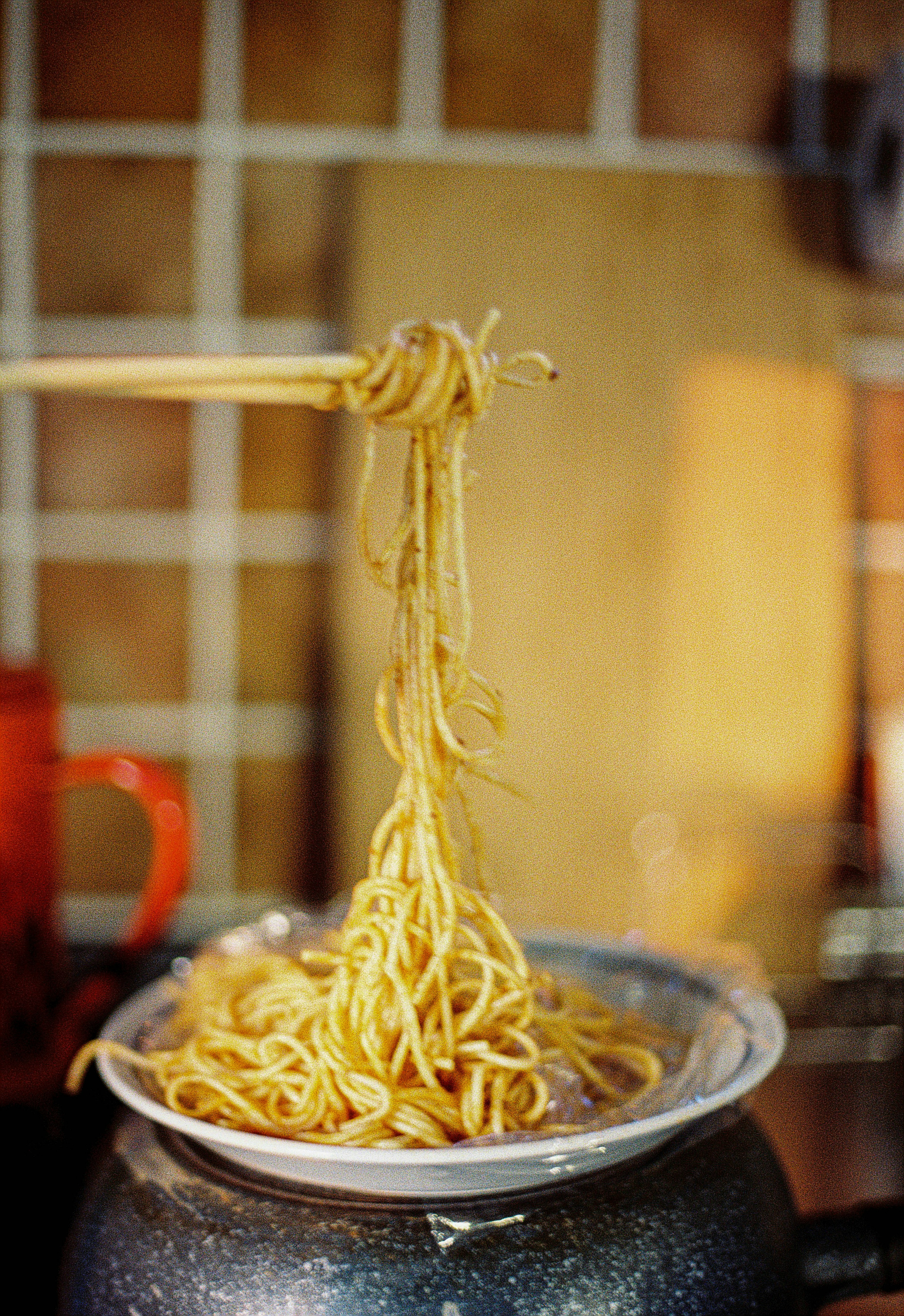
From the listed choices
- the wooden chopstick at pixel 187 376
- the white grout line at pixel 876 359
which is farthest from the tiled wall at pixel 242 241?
the wooden chopstick at pixel 187 376

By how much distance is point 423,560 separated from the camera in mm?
508

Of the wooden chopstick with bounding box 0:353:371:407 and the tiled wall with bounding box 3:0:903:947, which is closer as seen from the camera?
the wooden chopstick with bounding box 0:353:371:407

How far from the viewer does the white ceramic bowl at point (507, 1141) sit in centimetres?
39

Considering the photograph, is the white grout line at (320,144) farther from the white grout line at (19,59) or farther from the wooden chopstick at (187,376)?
the wooden chopstick at (187,376)

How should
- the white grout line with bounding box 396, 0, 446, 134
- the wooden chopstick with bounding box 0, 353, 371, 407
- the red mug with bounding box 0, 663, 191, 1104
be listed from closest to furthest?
the wooden chopstick with bounding box 0, 353, 371, 407 < the red mug with bounding box 0, 663, 191, 1104 < the white grout line with bounding box 396, 0, 446, 134

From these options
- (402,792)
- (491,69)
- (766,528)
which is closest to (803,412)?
(766,528)

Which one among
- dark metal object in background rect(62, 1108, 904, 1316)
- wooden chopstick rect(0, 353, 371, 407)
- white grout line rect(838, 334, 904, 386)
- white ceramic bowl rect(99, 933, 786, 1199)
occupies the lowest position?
dark metal object in background rect(62, 1108, 904, 1316)

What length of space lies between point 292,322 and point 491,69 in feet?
1.15

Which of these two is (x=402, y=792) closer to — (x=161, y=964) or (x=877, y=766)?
(x=161, y=964)

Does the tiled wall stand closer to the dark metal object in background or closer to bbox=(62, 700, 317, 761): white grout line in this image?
bbox=(62, 700, 317, 761): white grout line

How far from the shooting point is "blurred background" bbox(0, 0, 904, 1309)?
3.96ft

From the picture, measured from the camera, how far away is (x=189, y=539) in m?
1.26

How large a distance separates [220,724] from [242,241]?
54 cm

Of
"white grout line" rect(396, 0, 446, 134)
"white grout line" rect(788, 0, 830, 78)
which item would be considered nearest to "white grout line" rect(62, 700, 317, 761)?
"white grout line" rect(396, 0, 446, 134)
